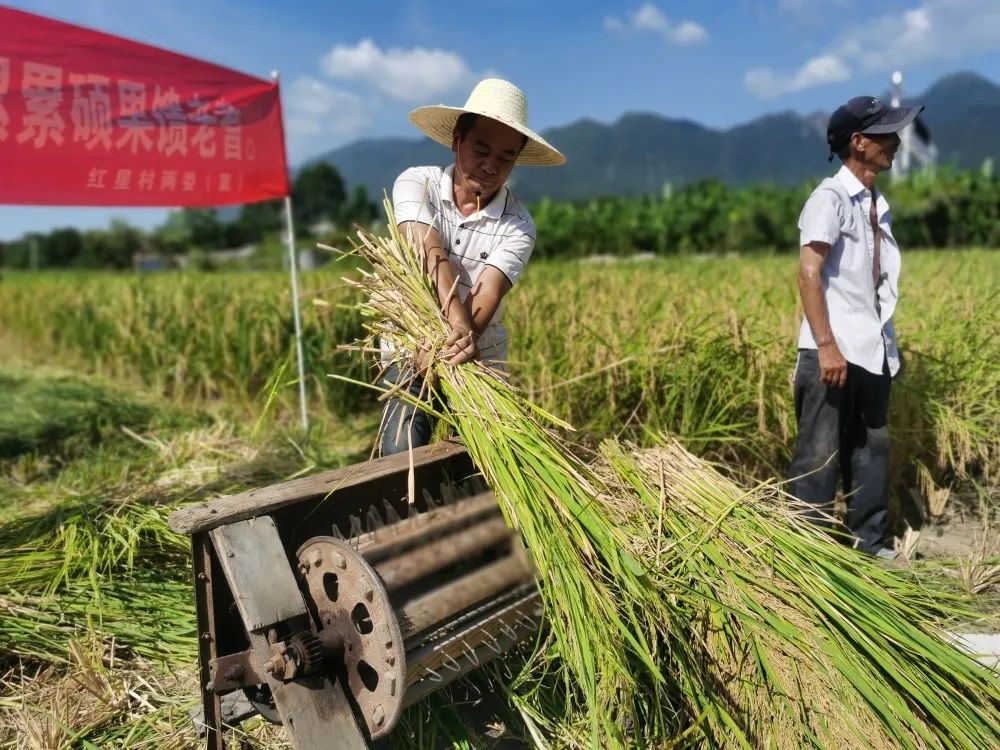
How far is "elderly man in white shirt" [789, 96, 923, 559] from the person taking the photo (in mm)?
2449

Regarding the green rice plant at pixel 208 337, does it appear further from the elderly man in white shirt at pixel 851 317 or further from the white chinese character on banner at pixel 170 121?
the elderly man in white shirt at pixel 851 317

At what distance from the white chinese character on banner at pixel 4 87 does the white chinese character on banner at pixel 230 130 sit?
3.13 feet

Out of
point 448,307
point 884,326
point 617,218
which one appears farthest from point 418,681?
point 617,218

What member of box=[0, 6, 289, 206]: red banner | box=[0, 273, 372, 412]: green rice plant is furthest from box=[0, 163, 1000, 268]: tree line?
box=[0, 6, 289, 206]: red banner

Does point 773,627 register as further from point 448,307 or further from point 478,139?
point 478,139

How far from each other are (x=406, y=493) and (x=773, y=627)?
0.98 m

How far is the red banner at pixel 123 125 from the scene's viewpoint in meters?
3.00

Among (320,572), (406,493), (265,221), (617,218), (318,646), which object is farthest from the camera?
(265,221)

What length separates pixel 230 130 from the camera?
382 cm

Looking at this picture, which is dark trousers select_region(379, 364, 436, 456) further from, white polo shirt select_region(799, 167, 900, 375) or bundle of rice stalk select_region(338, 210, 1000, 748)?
white polo shirt select_region(799, 167, 900, 375)

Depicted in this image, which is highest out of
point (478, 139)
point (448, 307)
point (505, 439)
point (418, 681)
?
point (478, 139)

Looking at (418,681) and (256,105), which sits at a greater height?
(256,105)

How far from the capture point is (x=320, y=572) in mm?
1641

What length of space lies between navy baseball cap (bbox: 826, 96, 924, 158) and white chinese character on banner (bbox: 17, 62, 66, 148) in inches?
120
